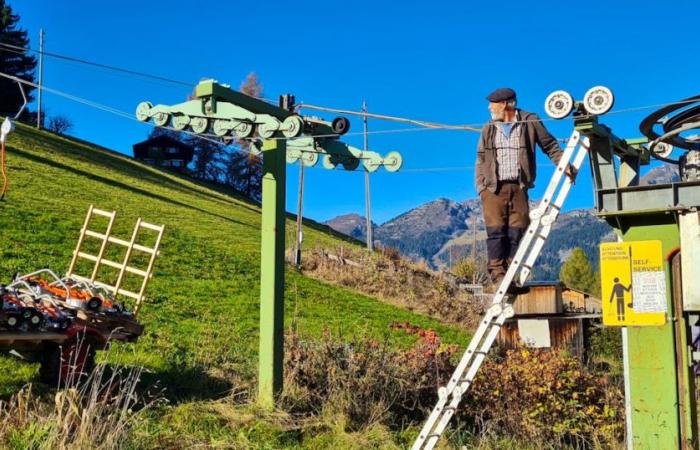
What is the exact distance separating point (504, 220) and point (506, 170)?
17.7 inches

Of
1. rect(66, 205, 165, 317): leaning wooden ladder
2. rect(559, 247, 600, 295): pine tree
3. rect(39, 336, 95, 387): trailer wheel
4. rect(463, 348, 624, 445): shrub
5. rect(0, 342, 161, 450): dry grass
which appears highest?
rect(559, 247, 600, 295): pine tree

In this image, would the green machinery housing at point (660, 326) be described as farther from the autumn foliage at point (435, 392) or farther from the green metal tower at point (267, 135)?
the green metal tower at point (267, 135)

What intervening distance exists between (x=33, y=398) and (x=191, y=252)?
14.9m

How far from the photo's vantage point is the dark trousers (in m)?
6.32

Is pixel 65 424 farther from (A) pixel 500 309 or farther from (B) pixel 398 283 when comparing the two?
(B) pixel 398 283

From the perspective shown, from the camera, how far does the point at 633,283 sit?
634 cm

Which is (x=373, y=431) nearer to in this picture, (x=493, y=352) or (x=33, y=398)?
(x=33, y=398)

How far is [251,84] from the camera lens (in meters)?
67.6

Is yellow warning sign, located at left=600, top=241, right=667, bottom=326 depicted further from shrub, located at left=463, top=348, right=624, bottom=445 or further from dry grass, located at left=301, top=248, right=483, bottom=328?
dry grass, located at left=301, top=248, right=483, bottom=328

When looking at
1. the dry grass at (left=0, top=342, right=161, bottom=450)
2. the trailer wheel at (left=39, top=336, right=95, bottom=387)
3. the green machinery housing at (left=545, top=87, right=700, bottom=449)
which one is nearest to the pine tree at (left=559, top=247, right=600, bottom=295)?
the green machinery housing at (left=545, top=87, right=700, bottom=449)

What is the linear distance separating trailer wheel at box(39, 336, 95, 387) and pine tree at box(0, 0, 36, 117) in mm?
49194

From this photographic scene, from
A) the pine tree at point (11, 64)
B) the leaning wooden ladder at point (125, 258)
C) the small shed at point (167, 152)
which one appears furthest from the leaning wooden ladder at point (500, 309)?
the small shed at point (167, 152)

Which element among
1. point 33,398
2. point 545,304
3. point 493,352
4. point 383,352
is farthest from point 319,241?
point 33,398

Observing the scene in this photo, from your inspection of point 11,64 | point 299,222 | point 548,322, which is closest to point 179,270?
point 299,222
